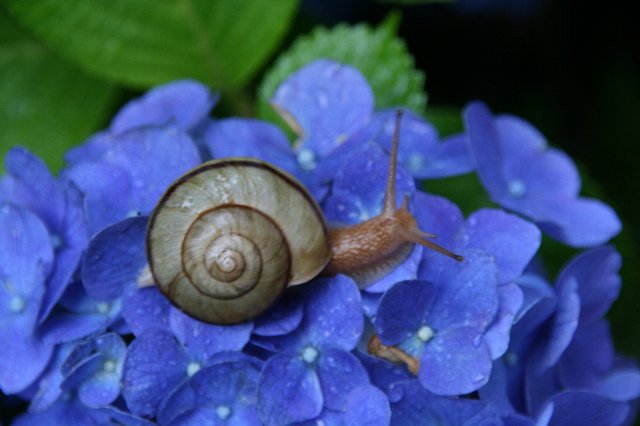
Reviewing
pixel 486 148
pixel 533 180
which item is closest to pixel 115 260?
pixel 486 148

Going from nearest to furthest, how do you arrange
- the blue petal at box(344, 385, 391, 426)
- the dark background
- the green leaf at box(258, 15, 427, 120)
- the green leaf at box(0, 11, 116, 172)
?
the blue petal at box(344, 385, 391, 426) < the green leaf at box(258, 15, 427, 120) < the green leaf at box(0, 11, 116, 172) < the dark background

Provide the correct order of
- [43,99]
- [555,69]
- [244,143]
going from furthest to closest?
1. [555,69]
2. [43,99]
3. [244,143]

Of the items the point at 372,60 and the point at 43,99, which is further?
the point at 43,99

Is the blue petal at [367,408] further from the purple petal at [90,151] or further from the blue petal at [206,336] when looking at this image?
the purple petal at [90,151]

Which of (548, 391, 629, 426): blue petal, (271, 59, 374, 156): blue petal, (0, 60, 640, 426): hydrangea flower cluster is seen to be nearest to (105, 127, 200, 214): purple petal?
(0, 60, 640, 426): hydrangea flower cluster

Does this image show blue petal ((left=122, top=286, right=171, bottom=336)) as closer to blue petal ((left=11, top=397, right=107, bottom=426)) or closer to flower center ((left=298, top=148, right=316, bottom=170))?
blue petal ((left=11, top=397, right=107, bottom=426))

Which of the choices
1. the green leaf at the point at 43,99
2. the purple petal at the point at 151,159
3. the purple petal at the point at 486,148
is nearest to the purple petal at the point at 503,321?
the purple petal at the point at 486,148

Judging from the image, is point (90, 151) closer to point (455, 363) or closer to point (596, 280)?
point (455, 363)

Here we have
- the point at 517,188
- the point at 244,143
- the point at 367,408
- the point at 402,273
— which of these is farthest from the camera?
the point at 517,188
